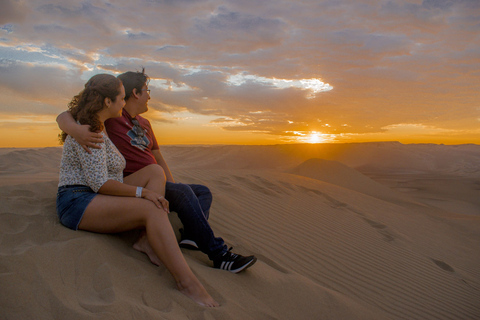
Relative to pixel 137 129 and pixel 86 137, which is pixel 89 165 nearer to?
pixel 86 137

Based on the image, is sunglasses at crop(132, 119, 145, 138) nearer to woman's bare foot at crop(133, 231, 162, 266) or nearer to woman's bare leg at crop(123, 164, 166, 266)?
woman's bare leg at crop(123, 164, 166, 266)

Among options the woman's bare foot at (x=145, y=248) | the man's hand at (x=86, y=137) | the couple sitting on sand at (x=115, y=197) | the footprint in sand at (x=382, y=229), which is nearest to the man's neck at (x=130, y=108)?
the couple sitting on sand at (x=115, y=197)

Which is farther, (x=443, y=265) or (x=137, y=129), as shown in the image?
(x=443, y=265)

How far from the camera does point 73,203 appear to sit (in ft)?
7.01

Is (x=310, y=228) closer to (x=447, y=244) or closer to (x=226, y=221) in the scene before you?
A: (x=226, y=221)

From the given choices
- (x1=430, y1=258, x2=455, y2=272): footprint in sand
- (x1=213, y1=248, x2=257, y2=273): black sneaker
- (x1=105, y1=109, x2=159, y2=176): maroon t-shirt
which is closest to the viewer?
(x1=213, y1=248, x2=257, y2=273): black sneaker

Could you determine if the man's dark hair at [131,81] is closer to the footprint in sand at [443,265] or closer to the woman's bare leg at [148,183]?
the woman's bare leg at [148,183]

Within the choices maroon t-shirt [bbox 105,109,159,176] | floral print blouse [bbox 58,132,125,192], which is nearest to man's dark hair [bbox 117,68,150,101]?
maroon t-shirt [bbox 105,109,159,176]

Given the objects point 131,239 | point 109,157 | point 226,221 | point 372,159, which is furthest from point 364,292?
point 372,159

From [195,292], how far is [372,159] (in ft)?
89.2

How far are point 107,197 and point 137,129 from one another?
98 centimetres

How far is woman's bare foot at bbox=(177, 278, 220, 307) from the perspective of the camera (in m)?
1.91

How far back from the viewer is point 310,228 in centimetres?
470

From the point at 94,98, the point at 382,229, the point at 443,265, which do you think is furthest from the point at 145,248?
the point at 382,229
